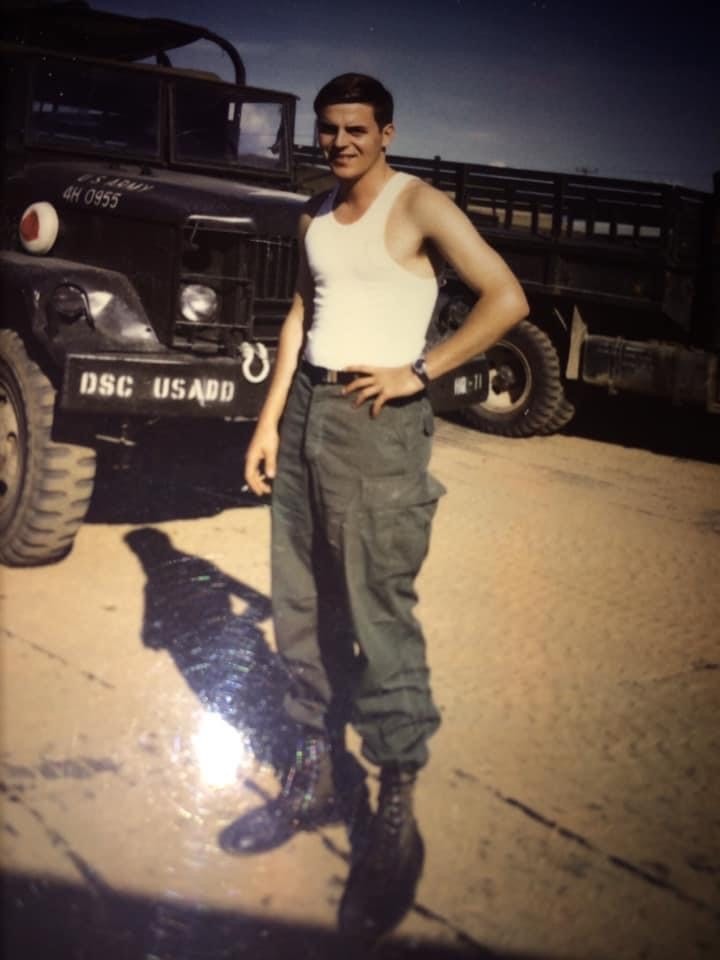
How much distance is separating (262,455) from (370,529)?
53cm

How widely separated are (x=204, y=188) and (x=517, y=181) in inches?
162

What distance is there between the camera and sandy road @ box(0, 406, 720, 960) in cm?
231

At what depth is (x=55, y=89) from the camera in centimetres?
515

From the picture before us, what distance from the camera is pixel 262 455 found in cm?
284

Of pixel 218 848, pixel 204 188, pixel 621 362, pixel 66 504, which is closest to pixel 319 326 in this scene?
pixel 218 848

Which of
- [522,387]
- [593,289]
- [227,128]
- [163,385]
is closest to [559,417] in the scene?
[522,387]

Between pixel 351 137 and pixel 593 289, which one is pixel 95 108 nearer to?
pixel 351 137

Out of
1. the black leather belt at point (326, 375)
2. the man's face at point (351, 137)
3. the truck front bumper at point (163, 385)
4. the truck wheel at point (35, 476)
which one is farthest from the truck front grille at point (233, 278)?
the man's face at point (351, 137)

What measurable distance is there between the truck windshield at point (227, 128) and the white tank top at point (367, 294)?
11.1 ft

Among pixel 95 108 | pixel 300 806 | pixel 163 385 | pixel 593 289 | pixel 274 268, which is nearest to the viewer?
pixel 300 806

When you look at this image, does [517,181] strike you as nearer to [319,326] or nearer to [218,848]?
[319,326]

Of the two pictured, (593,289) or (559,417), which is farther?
(559,417)

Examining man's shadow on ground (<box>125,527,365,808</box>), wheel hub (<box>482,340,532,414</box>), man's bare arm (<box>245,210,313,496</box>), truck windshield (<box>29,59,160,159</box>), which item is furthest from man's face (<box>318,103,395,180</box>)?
wheel hub (<box>482,340,532,414</box>)

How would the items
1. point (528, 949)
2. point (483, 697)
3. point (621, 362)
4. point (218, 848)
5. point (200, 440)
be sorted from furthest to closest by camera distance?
point (621, 362)
point (200, 440)
point (483, 697)
point (218, 848)
point (528, 949)
